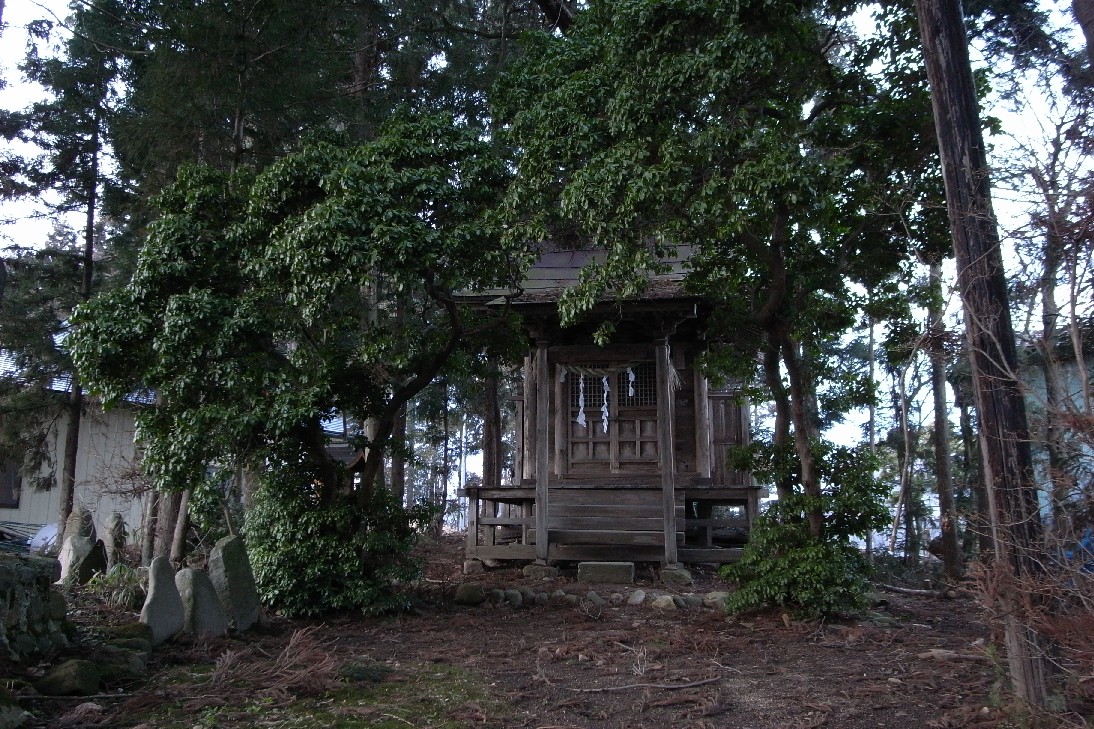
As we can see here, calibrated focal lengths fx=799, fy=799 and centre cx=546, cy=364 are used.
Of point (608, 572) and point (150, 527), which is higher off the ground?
point (150, 527)

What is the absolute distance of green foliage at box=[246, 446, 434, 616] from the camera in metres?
9.32

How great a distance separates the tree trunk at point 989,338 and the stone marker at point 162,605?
723cm

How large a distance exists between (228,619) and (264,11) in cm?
864

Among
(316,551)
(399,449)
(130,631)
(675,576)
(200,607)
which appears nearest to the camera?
(130,631)

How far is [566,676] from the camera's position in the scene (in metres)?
7.15

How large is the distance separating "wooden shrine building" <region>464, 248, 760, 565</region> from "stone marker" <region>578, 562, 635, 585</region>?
602mm

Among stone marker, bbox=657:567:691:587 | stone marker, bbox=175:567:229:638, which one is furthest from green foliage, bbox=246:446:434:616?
stone marker, bbox=657:567:691:587

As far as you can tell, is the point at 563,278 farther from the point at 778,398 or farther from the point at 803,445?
the point at 803,445

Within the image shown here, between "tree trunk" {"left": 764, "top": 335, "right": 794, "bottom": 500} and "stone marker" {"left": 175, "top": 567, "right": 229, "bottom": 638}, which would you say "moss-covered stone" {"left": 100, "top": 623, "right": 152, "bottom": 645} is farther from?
"tree trunk" {"left": 764, "top": 335, "right": 794, "bottom": 500}

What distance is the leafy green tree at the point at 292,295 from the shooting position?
8.70m

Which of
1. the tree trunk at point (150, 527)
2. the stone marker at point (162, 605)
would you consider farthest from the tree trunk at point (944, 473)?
the tree trunk at point (150, 527)

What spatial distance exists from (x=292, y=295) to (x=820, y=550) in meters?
6.39

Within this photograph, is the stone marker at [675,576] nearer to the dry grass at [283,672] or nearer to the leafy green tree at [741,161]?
the leafy green tree at [741,161]

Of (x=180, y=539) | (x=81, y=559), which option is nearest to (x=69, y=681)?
(x=81, y=559)
